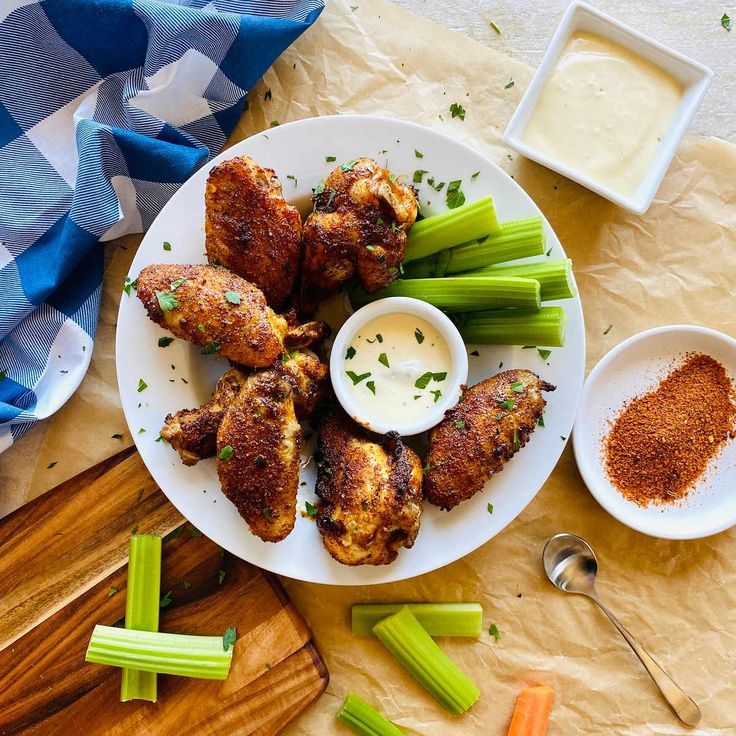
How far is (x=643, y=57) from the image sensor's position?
271cm

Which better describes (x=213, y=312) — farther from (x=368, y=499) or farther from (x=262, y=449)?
(x=368, y=499)

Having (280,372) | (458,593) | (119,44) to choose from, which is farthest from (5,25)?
(458,593)

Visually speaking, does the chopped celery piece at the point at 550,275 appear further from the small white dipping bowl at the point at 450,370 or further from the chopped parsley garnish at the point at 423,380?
the chopped parsley garnish at the point at 423,380

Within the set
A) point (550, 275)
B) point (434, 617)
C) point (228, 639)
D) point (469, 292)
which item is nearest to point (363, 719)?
point (434, 617)

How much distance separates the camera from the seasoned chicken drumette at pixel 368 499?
236 cm

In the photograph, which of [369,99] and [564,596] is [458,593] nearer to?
[564,596]

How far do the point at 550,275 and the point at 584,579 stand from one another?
4.07 feet

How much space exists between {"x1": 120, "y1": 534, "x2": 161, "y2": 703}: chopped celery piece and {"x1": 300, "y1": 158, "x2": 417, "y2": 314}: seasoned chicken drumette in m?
1.20

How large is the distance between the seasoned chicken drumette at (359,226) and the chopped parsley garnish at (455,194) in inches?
6.8

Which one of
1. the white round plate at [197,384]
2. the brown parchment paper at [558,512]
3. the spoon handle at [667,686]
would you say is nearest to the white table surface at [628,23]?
the brown parchment paper at [558,512]

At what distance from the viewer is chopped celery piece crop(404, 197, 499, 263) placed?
250cm

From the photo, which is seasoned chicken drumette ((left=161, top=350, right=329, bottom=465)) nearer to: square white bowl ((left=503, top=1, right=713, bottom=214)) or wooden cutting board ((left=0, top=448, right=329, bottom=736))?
wooden cutting board ((left=0, top=448, right=329, bottom=736))

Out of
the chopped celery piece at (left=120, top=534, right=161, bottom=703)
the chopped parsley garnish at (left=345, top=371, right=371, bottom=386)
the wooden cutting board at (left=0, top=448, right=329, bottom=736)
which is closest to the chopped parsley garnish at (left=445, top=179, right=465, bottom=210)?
the chopped parsley garnish at (left=345, top=371, right=371, bottom=386)

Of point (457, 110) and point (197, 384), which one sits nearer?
point (197, 384)
